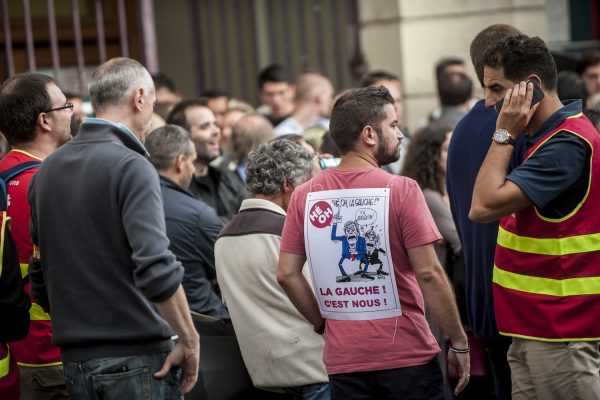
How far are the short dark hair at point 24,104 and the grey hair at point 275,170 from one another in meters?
1.01

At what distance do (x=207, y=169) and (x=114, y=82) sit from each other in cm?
368

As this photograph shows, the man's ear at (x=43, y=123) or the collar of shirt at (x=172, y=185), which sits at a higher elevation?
the man's ear at (x=43, y=123)

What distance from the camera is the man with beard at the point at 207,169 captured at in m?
7.69

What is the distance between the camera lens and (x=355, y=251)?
4234 mm

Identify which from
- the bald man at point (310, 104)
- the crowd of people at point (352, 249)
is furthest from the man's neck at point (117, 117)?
the bald man at point (310, 104)

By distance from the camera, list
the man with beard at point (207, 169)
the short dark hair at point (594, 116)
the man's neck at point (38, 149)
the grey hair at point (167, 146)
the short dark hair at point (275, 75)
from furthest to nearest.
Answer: the short dark hair at point (275, 75)
the man with beard at point (207, 169)
the grey hair at point (167, 146)
the short dark hair at point (594, 116)
the man's neck at point (38, 149)

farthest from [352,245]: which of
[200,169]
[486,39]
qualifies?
[200,169]

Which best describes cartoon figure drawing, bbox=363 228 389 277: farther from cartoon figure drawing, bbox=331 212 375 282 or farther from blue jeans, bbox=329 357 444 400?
blue jeans, bbox=329 357 444 400

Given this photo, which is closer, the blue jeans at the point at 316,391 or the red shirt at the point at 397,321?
the red shirt at the point at 397,321

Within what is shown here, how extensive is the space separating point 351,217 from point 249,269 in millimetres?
999

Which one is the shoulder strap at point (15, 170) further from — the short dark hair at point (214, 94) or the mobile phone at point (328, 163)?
the short dark hair at point (214, 94)

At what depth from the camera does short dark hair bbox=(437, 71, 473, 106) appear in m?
8.41

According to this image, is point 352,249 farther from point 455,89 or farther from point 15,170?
point 455,89

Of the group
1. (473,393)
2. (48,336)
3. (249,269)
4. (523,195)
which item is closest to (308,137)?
(473,393)
